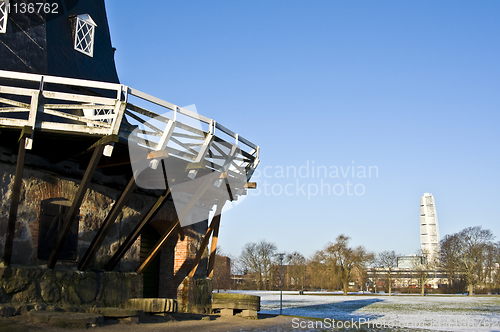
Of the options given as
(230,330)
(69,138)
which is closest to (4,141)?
(69,138)

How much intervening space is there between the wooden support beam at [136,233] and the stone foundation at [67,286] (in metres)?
0.24

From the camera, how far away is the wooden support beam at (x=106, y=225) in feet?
29.3

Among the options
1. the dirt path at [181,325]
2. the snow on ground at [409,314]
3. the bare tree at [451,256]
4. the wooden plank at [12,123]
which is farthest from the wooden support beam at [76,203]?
the bare tree at [451,256]

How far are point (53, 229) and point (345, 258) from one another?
3858 centimetres

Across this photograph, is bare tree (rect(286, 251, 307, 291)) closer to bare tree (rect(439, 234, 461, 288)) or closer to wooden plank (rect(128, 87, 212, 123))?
bare tree (rect(439, 234, 461, 288))

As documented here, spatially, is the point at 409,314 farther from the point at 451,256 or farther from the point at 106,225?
the point at 451,256

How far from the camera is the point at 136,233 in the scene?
998 cm

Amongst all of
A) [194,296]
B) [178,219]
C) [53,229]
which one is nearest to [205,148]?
[178,219]

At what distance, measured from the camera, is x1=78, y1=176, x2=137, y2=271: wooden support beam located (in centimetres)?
895

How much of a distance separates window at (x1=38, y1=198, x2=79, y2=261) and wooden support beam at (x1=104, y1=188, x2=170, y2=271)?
79 cm

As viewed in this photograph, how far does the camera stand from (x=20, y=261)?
341 inches

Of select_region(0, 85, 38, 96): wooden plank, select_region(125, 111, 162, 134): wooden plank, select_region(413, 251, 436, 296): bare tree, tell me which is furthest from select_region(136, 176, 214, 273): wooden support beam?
select_region(413, 251, 436, 296): bare tree

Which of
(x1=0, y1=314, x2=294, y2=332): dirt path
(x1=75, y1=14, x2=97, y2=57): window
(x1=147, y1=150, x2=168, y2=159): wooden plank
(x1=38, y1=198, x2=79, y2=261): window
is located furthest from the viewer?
(x1=75, y1=14, x2=97, y2=57): window

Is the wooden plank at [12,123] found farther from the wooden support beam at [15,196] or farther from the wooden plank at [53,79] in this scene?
the wooden plank at [53,79]
